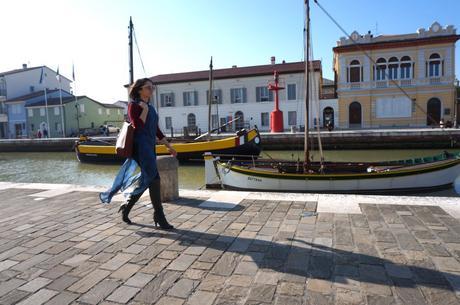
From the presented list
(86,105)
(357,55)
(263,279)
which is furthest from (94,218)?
(86,105)

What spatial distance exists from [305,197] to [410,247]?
2456mm

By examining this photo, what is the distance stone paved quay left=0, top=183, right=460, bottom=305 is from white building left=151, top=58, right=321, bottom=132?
30.1 meters

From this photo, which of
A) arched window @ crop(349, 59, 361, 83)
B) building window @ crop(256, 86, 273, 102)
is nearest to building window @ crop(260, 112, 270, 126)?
building window @ crop(256, 86, 273, 102)

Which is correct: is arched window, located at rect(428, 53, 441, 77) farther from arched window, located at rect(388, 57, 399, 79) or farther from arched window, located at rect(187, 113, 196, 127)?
arched window, located at rect(187, 113, 196, 127)

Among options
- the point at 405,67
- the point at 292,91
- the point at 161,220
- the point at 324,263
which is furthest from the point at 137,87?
the point at 405,67

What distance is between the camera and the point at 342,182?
10383 millimetres

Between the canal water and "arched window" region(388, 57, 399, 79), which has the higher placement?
"arched window" region(388, 57, 399, 79)

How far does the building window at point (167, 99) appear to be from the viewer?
4034 cm

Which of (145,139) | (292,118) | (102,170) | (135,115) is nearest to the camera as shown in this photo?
(135,115)

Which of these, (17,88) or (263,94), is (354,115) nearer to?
(263,94)

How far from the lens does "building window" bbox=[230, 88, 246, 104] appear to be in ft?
124

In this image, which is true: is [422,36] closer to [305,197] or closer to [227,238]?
[305,197]

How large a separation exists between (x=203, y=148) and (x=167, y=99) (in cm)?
2151

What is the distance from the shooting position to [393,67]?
33.3 meters
